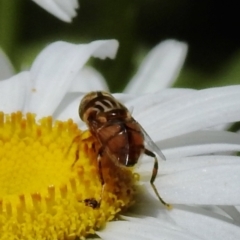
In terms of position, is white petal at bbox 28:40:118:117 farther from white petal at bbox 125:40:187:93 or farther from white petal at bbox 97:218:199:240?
white petal at bbox 97:218:199:240

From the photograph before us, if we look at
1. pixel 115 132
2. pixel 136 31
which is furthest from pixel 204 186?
pixel 136 31

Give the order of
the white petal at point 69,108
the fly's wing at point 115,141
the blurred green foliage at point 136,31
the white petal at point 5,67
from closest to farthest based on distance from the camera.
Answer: the fly's wing at point 115,141, the white petal at point 69,108, the white petal at point 5,67, the blurred green foliage at point 136,31

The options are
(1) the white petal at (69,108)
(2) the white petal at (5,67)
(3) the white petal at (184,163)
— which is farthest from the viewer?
(2) the white petal at (5,67)

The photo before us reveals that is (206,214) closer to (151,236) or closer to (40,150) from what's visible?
(151,236)

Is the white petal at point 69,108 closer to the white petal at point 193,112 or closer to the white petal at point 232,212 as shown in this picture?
the white petal at point 193,112

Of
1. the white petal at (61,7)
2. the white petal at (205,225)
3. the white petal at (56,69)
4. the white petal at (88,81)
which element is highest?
the white petal at (61,7)

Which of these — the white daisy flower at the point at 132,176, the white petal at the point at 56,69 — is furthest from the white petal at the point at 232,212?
the white petal at the point at 56,69

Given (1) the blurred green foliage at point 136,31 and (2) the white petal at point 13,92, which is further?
(1) the blurred green foliage at point 136,31

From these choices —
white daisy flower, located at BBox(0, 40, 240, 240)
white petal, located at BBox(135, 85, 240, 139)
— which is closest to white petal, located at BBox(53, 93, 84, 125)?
white daisy flower, located at BBox(0, 40, 240, 240)
